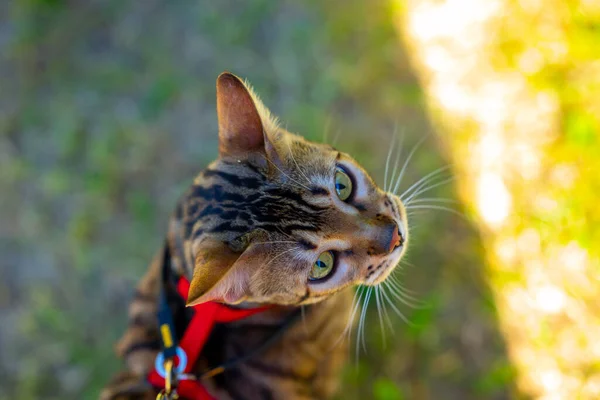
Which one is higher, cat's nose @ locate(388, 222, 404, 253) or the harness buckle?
cat's nose @ locate(388, 222, 404, 253)

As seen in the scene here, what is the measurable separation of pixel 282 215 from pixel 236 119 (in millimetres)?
354

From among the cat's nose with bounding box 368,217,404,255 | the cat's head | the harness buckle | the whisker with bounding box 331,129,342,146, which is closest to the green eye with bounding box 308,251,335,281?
the cat's head

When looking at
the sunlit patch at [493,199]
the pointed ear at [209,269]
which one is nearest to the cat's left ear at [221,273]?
the pointed ear at [209,269]

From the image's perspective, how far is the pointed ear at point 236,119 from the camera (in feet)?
4.89

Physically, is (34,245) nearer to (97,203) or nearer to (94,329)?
(97,203)

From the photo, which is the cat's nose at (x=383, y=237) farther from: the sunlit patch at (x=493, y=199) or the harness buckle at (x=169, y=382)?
the sunlit patch at (x=493, y=199)

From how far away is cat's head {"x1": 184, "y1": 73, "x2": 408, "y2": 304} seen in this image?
1.49 meters

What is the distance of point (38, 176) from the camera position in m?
2.93

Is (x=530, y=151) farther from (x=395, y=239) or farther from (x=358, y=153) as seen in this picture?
(x=395, y=239)

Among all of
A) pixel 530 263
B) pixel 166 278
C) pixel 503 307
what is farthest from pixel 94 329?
pixel 530 263

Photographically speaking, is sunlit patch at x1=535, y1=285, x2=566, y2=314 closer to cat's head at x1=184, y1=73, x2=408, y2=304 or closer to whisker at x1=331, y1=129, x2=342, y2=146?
cat's head at x1=184, y1=73, x2=408, y2=304

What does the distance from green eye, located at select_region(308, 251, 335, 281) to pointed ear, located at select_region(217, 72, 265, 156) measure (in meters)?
0.42

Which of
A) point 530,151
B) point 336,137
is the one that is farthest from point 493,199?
point 336,137

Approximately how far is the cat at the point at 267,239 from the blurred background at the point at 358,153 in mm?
885
